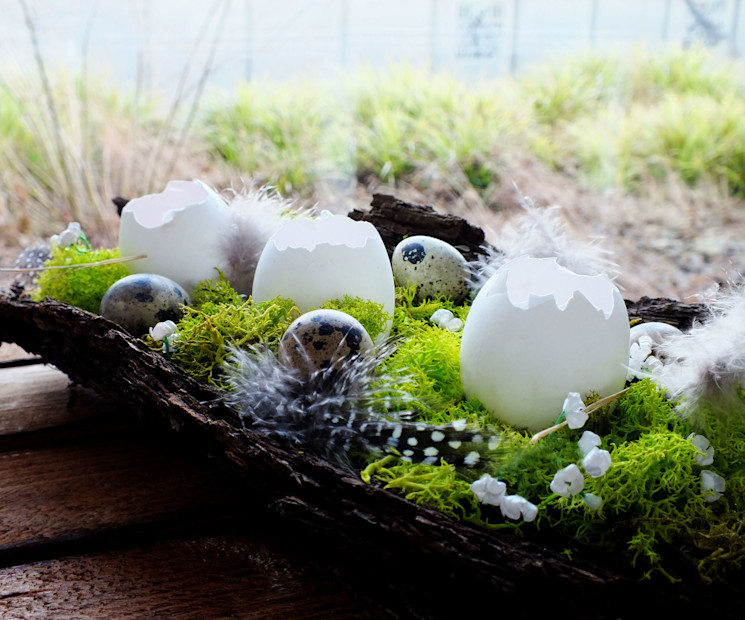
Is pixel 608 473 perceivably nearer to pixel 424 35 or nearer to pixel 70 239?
pixel 70 239

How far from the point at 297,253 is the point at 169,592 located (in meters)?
0.41

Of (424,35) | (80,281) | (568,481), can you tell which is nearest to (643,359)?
(568,481)

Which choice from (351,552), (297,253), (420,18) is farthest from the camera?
(420,18)

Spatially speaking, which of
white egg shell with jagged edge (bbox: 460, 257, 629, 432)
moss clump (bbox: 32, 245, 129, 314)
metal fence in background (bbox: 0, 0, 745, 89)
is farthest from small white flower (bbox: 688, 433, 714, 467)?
metal fence in background (bbox: 0, 0, 745, 89)

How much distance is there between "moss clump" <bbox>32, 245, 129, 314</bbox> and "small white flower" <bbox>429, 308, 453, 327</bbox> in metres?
0.46

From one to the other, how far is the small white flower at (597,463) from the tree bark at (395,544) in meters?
0.06

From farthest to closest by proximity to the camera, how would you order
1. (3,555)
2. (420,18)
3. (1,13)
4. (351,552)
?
(420,18)
(1,13)
(3,555)
(351,552)

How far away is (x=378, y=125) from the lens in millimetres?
3225

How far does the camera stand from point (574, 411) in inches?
26.1

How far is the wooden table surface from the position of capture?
0.63 meters

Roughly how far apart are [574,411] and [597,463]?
64 millimetres

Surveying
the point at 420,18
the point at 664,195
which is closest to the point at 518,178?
the point at 664,195

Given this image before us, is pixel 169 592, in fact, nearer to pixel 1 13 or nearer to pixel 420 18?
pixel 1 13

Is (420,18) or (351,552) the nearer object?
(351,552)
